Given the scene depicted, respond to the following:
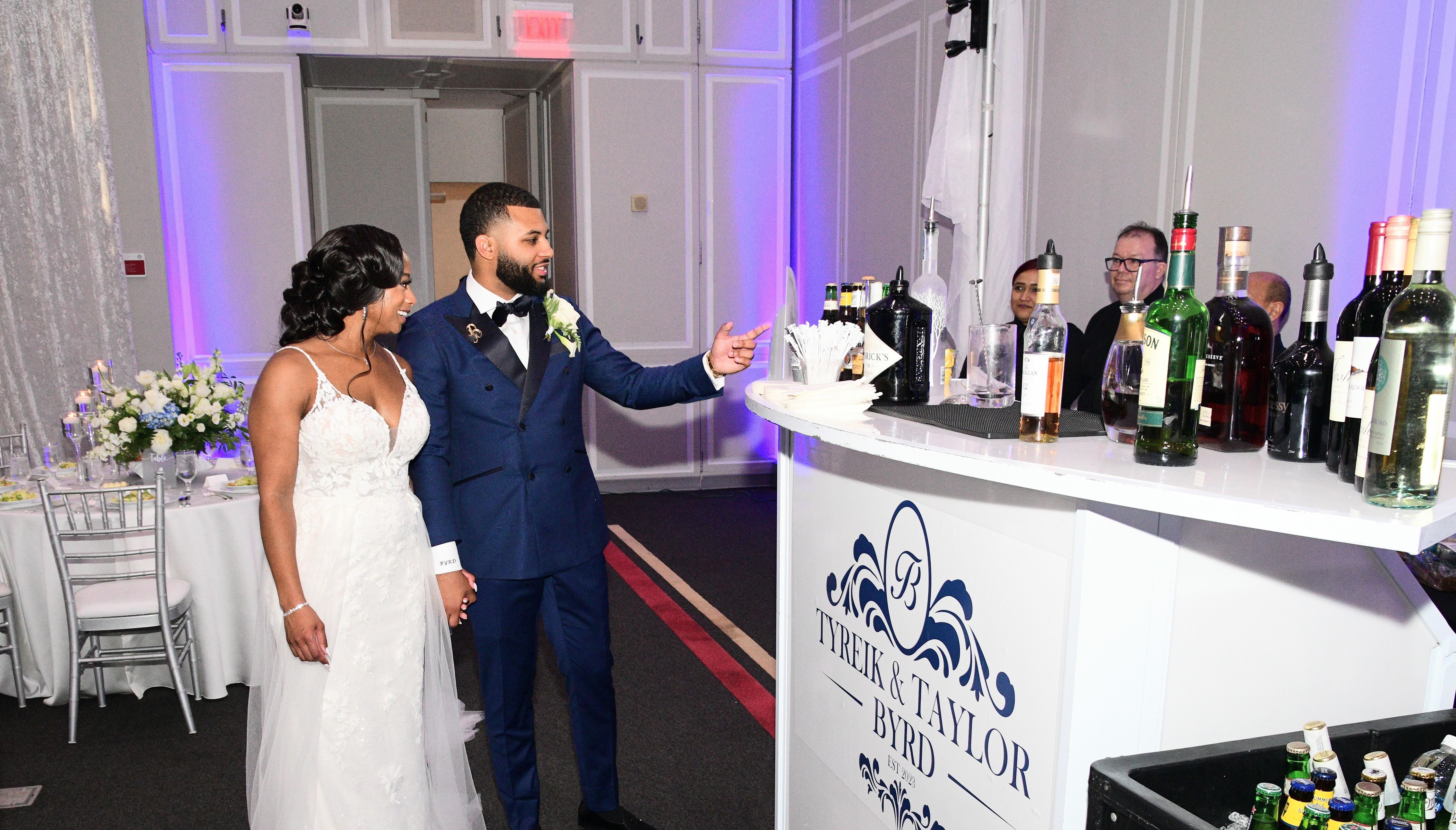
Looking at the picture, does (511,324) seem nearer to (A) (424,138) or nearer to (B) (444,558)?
(B) (444,558)

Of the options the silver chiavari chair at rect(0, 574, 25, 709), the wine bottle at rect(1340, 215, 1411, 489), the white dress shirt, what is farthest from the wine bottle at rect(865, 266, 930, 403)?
the silver chiavari chair at rect(0, 574, 25, 709)

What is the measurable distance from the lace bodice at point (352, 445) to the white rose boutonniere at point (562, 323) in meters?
0.41

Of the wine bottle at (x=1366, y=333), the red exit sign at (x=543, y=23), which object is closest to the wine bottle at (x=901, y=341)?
the wine bottle at (x=1366, y=333)

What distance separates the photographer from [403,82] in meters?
7.62

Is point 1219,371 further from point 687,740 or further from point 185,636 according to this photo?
point 185,636

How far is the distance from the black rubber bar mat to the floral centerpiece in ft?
10.3

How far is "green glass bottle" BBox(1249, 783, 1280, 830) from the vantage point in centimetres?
118

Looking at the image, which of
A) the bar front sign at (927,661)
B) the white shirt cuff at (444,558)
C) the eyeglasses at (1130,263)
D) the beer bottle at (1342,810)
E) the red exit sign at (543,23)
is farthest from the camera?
the red exit sign at (543,23)

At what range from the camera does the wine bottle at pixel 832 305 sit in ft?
7.11

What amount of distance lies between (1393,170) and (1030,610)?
2411 millimetres

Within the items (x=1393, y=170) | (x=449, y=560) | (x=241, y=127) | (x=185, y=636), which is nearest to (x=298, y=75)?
(x=241, y=127)

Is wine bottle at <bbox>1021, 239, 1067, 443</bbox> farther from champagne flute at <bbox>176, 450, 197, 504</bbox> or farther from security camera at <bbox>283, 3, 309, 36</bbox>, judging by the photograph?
security camera at <bbox>283, 3, 309, 36</bbox>

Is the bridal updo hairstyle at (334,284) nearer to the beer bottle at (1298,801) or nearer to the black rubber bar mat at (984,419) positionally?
the black rubber bar mat at (984,419)

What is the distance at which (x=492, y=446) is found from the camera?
2.44m
